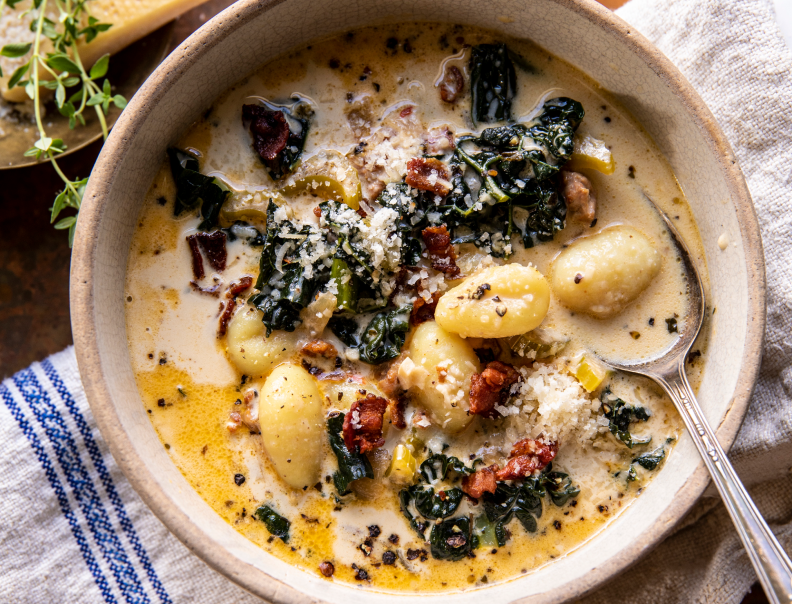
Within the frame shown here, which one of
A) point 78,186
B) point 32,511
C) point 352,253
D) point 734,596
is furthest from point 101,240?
point 734,596

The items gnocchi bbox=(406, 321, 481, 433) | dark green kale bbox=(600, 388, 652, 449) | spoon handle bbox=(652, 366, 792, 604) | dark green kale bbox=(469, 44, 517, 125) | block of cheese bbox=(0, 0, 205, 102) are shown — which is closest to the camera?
spoon handle bbox=(652, 366, 792, 604)

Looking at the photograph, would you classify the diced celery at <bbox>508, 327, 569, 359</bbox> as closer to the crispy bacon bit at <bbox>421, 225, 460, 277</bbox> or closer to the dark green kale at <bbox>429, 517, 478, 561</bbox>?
the crispy bacon bit at <bbox>421, 225, 460, 277</bbox>

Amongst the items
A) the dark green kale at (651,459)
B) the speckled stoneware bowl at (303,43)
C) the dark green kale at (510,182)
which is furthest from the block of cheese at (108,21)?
the dark green kale at (651,459)

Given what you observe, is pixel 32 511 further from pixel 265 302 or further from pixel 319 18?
pixel 319 18

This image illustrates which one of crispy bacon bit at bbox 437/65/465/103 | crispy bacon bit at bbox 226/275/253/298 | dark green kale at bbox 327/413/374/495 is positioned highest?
crispy bacon bit at bbox 437/65/465/103

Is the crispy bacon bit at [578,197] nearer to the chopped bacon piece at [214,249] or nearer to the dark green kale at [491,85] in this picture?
the dark green kale at [491,85]

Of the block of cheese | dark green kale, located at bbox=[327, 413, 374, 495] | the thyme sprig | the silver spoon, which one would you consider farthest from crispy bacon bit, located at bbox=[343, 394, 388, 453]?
the block of cheese
